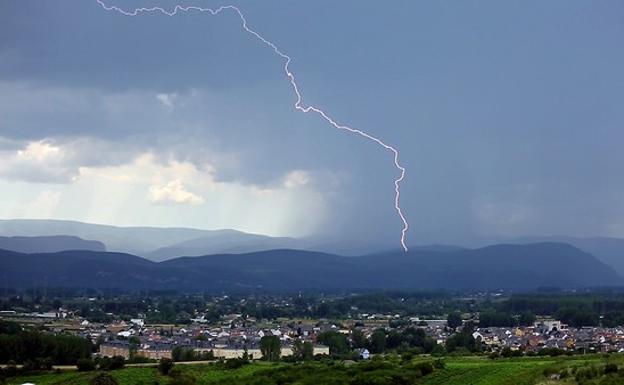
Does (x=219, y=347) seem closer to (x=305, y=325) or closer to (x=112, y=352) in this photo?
(x=112, y=352)

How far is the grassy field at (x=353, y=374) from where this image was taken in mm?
34688

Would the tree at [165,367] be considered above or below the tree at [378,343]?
below

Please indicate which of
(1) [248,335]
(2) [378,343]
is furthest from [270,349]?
(1) [248,335]

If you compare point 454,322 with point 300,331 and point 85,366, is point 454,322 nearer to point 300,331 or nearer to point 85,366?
point 300,331

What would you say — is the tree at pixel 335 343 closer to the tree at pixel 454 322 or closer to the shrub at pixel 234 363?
the shrub at pixel 234 363

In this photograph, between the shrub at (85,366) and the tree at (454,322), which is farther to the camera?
the tree at (454,322)

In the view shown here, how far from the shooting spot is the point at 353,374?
3797cm

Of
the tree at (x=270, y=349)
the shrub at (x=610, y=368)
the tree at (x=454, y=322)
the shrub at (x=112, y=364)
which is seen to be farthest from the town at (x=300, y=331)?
the shrub at (x=610, y=368)

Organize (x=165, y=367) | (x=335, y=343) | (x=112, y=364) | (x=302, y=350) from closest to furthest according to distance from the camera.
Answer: (x=165, y=367) < (x=112, y=364) < (x=302, y=350) < (x=335, y=343)

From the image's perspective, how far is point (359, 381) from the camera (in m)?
35.6

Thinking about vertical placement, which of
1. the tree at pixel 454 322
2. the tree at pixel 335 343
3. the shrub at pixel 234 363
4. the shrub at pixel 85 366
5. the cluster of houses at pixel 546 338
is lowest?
the shrub at pixel 85 366

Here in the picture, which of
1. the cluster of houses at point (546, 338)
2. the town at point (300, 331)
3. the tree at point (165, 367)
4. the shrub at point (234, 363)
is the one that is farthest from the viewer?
the cluster of houses at point (546, 338)

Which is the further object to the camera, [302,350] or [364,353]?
[364,353]

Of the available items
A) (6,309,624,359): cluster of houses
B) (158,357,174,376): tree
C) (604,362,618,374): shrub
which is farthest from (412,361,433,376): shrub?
(6,309,624,359): cluster of houses
